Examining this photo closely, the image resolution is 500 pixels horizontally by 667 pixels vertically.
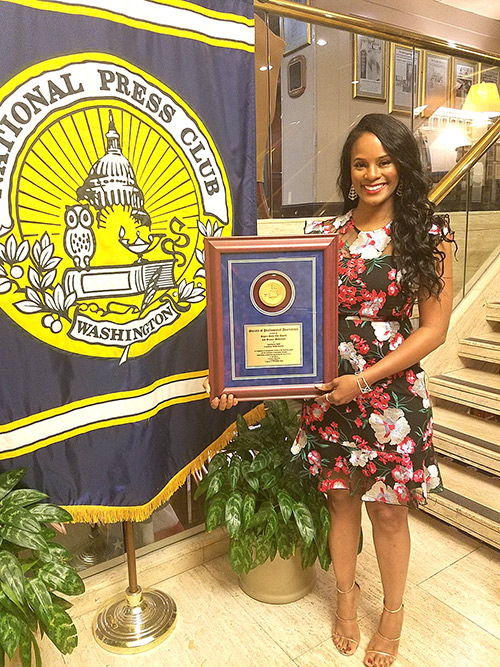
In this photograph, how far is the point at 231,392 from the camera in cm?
142

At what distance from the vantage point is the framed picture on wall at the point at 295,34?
7.38 feet

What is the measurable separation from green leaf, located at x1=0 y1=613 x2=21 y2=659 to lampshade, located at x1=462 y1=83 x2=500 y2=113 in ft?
12.5

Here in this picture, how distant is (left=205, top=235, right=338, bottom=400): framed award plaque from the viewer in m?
1.36

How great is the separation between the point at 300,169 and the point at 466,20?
151 inches

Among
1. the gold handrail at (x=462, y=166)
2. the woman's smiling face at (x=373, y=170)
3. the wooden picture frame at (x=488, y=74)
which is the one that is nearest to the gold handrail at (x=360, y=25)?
the gold handrail at (x=462, y=166)

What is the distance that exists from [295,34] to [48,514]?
2307 mm

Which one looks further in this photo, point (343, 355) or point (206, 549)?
point (206, 549)

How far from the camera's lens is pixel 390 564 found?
1576 millimetres

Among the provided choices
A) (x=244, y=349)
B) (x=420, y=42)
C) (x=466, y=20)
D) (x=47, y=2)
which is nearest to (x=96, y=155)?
(x=47, y=2)

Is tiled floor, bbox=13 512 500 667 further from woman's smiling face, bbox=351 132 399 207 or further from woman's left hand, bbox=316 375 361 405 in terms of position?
woman's smiling face, bbox=351 132 399 207

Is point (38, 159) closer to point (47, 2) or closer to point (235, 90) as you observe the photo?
point (47, 2)

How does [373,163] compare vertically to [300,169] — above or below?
below

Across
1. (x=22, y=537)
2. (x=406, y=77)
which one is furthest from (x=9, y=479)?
(x=406, y=77)

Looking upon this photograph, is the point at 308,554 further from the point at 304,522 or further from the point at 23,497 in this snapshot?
the point at 23,497
